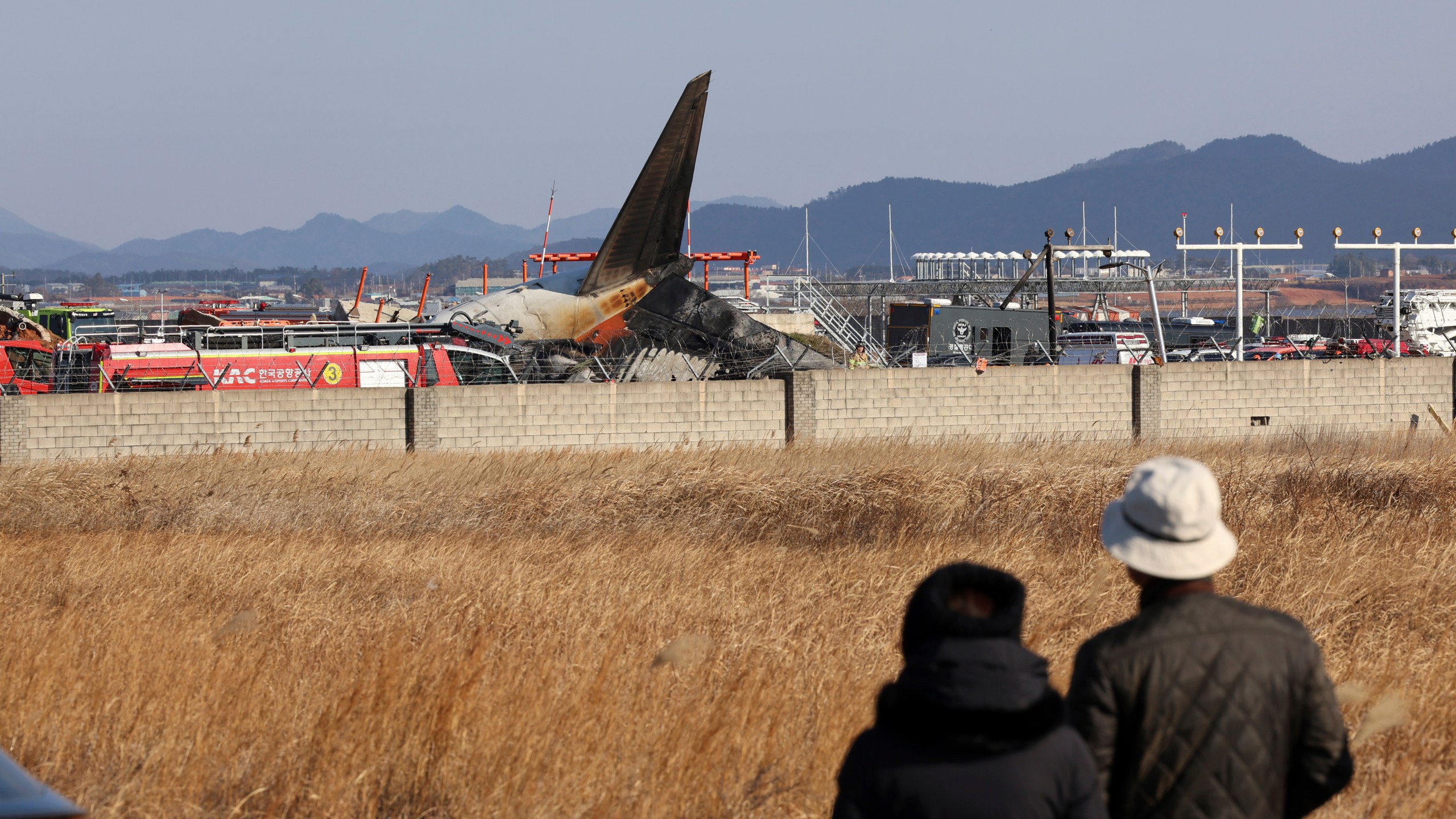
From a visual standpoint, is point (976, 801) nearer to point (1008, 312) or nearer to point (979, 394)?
point (979, 394)

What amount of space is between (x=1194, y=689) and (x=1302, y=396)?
109 feet

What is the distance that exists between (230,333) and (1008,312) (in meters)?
29.5

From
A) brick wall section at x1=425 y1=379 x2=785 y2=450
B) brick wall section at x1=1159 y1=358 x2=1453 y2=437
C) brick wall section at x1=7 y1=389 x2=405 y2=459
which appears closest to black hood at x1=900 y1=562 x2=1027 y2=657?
brick wall section at x1=7 y1=389 x2=405 y2=459

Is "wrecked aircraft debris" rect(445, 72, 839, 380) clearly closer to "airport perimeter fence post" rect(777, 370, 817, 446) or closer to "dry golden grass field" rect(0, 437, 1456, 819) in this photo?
"airport perimeter fence post" rect(777, 370, 817, 446)

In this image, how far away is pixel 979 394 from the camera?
31.5m

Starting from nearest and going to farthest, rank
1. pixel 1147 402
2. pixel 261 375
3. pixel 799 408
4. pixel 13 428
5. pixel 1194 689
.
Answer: pixel 1194 689 → pixel 13 428 → pixel 261 375 → pixel 799 408 → pixel 1147 402

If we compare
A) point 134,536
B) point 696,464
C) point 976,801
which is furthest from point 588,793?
point 696,464

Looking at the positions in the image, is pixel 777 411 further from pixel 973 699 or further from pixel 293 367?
pixel 973 699

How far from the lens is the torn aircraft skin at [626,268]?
1453 inches

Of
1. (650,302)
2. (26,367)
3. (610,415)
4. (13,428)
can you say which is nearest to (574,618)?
(610,415)

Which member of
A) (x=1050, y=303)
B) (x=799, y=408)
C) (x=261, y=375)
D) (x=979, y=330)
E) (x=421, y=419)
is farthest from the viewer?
(x=979, y=330)

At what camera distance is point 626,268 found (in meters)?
37.6

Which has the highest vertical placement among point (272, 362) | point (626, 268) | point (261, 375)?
point (626, 268)

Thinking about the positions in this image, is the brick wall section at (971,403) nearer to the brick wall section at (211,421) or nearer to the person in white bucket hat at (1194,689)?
the brick wall section at (211,421)
